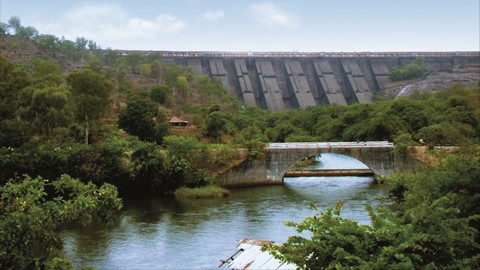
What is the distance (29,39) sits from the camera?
93.0 m

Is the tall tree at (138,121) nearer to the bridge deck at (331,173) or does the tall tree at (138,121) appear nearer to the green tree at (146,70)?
the bridge deck at (331,173)

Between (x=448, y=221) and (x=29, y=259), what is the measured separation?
31.6ft

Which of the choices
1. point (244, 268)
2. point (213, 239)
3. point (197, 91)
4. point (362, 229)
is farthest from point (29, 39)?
point (362, 229)

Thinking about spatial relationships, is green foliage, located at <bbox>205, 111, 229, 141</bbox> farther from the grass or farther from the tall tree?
the grass

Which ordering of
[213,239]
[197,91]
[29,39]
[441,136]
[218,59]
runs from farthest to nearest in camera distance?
1. [218,59]
2. [29,39]
3. [197,91]
4. [441,136]
5. [213,239]

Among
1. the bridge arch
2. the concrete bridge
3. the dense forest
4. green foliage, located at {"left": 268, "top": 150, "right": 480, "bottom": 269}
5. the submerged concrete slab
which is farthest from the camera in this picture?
the bridge arch

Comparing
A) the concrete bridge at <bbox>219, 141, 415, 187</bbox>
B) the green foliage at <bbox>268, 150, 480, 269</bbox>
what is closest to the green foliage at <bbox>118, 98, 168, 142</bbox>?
the concrete bridge at <bbox>219, 141, 415, 187</bbox>

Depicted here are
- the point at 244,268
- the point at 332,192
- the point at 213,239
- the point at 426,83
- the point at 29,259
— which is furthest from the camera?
the point at 426,83

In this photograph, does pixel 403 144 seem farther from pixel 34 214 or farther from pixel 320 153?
pixel 34 214

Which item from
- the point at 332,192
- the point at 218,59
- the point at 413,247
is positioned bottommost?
the point at 332,192

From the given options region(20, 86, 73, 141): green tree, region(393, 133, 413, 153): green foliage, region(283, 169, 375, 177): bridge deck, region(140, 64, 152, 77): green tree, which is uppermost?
region(140, 64, 152, 77): green tree

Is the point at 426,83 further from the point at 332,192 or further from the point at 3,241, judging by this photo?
the point at 3,241

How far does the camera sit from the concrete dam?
109062 mm

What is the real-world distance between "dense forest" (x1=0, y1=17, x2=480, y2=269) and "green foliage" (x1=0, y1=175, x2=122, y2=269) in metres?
0.03
